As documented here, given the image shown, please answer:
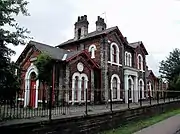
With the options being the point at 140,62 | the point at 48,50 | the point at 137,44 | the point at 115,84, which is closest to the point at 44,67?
the point at 48,50

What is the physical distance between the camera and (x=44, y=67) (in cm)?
1881

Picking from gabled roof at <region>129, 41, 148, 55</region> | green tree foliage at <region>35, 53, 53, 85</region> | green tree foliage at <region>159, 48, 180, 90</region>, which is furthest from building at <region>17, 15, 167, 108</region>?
green tree foliage at <region>159, 48, 180, 90</region>

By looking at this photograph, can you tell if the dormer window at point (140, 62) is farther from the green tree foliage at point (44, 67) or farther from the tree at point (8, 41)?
the tree at point (8, 41)

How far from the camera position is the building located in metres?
19.9

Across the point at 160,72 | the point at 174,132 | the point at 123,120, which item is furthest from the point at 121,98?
the point at 160,72

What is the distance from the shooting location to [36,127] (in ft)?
25.5

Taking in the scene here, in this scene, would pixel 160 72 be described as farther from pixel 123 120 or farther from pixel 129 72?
pixel 123 120

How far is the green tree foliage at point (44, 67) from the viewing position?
18.6 metres

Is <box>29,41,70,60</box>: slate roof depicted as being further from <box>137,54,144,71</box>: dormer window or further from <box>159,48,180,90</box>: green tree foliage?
<box>159,48,180,90</box>: green tree foliage

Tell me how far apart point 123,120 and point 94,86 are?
949 centimetres

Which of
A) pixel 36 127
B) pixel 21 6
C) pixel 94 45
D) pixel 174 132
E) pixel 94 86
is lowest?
pixel 174 132

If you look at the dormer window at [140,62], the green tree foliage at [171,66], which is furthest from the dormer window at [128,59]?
the green tree foliage at [171,66]

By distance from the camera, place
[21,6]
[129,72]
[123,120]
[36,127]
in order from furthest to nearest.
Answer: [129,72] < [123,120] < [36,127] < [21,6]

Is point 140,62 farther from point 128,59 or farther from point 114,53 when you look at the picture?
point 114,53
